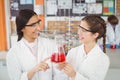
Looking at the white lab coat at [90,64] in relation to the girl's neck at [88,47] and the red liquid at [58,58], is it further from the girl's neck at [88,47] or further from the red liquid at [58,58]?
the red liquid at [58,58]

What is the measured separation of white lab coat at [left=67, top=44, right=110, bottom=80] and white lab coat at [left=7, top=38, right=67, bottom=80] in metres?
0.16

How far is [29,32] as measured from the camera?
1.57m

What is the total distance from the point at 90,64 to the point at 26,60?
0.50m

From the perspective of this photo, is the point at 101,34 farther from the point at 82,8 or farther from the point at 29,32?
the point at 82,8

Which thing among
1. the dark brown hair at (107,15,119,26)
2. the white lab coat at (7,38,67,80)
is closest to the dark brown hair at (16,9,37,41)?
the white lab coat at (7,38,67,80)

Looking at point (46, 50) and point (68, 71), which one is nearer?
point (68, 71)

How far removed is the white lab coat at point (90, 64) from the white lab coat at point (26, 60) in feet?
0.52

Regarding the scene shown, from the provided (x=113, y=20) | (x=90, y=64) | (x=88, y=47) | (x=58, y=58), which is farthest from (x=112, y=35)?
(x=58, y=58)

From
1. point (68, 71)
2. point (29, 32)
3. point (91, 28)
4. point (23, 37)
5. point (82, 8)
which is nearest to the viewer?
point (68, 71)

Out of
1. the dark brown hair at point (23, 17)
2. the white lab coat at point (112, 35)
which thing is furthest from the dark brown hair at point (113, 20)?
the dark brown hair at point (23, 17)

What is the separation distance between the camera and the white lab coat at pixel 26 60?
5.14 ft

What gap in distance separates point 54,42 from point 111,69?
5.11ft

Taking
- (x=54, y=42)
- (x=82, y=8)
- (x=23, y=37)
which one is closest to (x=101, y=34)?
(x=54, y=42)

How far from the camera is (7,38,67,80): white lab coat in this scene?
5.14ft
